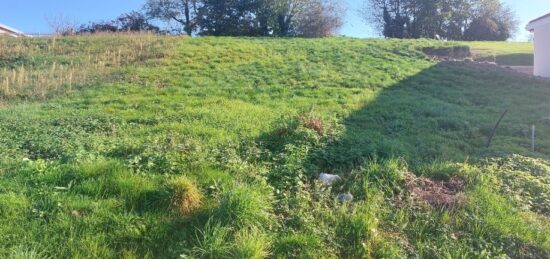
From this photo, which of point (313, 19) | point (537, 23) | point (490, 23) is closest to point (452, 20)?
point (490, 23)

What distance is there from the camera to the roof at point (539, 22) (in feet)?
45.2

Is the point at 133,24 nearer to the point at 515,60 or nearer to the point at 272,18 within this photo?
the point at 272,18

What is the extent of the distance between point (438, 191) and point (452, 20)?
3347 centimetres

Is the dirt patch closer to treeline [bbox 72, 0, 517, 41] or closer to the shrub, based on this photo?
the shrub

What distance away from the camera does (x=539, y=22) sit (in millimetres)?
14242

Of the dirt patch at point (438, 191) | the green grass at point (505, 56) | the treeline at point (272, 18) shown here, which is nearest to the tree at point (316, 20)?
the treeline at point (272, 18)

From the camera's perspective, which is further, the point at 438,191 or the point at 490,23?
the point at 490,23

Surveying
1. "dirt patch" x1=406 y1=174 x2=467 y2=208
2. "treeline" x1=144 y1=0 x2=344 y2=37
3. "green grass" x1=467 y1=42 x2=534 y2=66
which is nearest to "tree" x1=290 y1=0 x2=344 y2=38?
"treeline" x1=144 y1=0 x2=344 y2=37

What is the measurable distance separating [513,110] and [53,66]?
42.2 ft

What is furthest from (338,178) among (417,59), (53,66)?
(417,59)

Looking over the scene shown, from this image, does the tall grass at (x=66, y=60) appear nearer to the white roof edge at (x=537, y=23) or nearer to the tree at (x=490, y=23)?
the white roof edge at (x=537, y=23)

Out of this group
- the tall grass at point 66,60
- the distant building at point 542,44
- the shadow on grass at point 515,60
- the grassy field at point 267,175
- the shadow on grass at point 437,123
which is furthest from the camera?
the shadow on grass at point 515,60

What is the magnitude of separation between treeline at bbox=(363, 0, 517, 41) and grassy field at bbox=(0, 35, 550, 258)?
2525 centimetres

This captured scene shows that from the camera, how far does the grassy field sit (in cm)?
345
